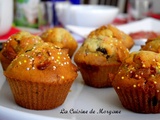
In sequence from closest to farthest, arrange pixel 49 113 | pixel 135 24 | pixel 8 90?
pixel 49 113
pixel 8 90
pixel 135 24

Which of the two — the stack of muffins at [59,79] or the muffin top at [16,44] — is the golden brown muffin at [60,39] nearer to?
the muffin top at [16,44]

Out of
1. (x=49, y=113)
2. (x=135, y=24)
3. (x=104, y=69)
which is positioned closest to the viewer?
(x=49, y=113)

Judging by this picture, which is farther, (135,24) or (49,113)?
(135,24)

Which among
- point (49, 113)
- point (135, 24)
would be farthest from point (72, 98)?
point (135, 24)

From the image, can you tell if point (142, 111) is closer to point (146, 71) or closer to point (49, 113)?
point (146, 71)

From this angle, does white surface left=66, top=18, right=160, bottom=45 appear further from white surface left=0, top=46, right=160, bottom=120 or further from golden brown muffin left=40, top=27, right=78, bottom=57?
white surface left=0, top=46, right=160, bottom=120

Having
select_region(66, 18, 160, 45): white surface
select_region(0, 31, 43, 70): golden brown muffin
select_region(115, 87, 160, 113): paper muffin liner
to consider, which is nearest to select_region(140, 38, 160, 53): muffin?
select_region(115, 87, 160, 113): paper muffin liner

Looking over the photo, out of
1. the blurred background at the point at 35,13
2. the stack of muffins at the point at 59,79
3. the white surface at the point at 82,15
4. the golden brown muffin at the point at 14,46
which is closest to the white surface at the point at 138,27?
the white surface at the point at 82,15

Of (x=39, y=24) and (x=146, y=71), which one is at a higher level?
(x=146, y=71)
